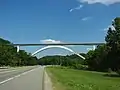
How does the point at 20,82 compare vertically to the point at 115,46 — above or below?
below

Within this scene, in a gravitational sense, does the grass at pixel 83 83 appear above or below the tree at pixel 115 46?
below

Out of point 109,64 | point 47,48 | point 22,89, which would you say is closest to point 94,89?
point 22,89

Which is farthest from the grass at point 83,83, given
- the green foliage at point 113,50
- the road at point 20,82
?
the green foliage at point 113,50

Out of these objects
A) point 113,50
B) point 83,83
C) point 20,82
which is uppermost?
point 113,50

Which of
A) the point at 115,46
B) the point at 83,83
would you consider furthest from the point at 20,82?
the point at 115,46

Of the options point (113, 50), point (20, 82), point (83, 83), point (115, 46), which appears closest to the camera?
point (20, 82)

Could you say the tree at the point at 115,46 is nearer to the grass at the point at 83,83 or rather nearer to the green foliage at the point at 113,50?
the green foliage at the point at 113,50

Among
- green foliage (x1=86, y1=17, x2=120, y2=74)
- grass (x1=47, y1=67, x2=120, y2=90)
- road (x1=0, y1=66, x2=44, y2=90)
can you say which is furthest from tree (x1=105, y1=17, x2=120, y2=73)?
road (x1=0, y1=66, x2=44, y2=90)

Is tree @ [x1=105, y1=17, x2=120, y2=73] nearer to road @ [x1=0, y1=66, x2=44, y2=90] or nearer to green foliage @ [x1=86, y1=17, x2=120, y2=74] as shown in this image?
green foliage @ [x1=86, y1=17, x2=120, y2=74]

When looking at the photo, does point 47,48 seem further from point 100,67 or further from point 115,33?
point 115,33

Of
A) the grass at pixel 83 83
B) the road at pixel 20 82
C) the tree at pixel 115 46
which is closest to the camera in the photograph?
the road at pixel 20 82

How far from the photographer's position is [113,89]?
23.4 m

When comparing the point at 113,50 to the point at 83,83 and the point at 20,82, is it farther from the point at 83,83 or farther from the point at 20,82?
the point at 20,82

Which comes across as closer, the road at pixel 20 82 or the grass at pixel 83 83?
the road at pixel 20 82
